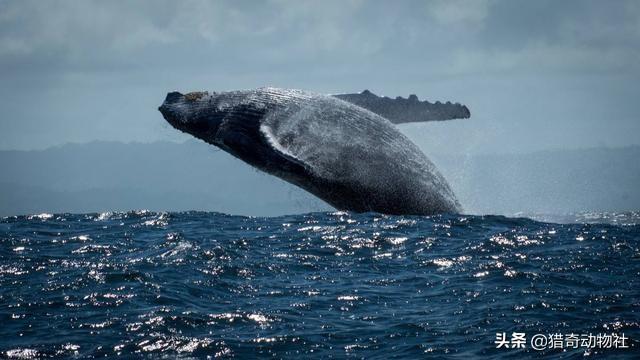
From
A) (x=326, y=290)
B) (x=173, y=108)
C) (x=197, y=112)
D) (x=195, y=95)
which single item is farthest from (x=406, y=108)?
(x=326, y=290)

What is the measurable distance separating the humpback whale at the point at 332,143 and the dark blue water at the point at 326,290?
69 cm

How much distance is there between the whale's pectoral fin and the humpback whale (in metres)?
0.02

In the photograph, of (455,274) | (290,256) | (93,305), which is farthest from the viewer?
(290,256)

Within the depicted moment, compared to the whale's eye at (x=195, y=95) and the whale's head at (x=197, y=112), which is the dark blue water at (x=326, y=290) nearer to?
the whale's head at (x=197, y=112)

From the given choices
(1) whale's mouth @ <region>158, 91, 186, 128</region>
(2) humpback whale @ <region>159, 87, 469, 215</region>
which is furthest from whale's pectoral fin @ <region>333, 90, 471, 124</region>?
(1) whale's mouth @ <region>158, 91, 186, 128</region>

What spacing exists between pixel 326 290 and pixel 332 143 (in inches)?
163

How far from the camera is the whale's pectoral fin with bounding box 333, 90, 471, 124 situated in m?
14.9

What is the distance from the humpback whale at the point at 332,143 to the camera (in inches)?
527

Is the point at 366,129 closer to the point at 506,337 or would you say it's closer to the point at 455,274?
the point at 455,274

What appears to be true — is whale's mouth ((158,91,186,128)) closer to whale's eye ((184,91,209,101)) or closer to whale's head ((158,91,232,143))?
whale's head ((158,91,232,143))

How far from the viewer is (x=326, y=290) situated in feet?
32.6

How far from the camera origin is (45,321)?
28.9 feet

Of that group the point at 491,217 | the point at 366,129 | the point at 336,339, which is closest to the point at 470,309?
the point at 336,339

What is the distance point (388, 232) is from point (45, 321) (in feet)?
22.9
